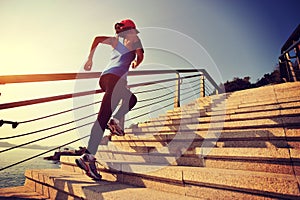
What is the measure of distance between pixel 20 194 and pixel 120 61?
174 cm

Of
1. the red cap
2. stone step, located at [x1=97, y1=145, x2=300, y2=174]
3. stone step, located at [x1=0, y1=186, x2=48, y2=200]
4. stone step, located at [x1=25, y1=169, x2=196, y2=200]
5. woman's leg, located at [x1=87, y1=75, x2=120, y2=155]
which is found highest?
the red cap

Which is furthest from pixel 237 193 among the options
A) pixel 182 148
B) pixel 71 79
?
pixel 71 79

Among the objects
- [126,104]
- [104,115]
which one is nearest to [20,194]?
[104,115]

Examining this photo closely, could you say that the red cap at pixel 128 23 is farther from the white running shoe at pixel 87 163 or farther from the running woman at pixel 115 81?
the white running shoe at pixel 87 163

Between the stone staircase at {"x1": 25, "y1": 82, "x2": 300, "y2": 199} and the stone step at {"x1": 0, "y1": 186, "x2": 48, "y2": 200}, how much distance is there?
60 millimetres

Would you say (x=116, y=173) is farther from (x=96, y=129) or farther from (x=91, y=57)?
(x=91, y=57)

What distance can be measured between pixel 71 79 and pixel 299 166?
2023 mm

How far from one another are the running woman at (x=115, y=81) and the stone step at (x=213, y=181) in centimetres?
35

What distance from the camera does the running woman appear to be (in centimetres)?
180

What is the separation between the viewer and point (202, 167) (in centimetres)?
184

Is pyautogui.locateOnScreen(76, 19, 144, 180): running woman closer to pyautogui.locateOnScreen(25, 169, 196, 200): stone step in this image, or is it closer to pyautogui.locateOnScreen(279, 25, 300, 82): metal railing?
pyautogui.locateOnScreen(25, 169, 196, 200): stone step

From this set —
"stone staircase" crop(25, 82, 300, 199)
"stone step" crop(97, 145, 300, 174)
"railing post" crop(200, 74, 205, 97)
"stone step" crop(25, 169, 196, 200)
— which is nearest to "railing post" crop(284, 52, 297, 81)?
"railing post" crop(200, 74, 205, 97)

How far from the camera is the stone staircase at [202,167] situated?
52.3 inches

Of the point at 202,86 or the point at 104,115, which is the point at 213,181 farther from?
the point at 202,86
